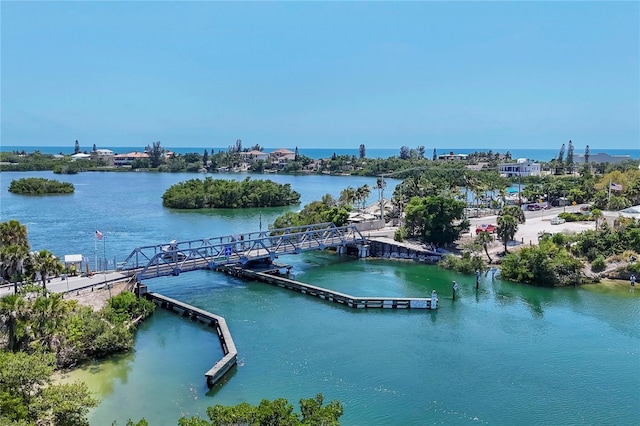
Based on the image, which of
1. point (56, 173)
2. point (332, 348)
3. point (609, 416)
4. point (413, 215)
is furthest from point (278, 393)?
point (56, 173)

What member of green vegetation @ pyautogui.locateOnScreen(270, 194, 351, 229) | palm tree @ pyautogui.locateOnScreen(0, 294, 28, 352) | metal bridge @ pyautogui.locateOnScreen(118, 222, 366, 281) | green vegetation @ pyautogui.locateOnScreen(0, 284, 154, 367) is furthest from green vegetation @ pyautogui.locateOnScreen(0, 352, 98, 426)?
green vegetation @ pyautogui.locateOnScreen(270, 194, 351, 229)

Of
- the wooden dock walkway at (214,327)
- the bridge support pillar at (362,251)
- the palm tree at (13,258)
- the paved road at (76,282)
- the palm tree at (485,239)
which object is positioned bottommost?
the wooden dock walkway at (214,327)

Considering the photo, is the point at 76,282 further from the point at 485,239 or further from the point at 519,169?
the point at 519,169

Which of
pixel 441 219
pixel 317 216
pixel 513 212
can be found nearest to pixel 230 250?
pixel 317 216

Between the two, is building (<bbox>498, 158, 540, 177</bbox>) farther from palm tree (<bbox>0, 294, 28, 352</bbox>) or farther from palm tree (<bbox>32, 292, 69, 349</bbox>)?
palm tree (<bbox>0, 294, 28, 352</bbox>)

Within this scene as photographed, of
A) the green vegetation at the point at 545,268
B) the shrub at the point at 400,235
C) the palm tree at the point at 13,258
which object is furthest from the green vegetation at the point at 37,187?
the green vegetation at the point at 545,268

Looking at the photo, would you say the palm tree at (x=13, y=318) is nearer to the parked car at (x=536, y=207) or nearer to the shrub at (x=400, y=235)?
the shrub at (x=400, y=235)
